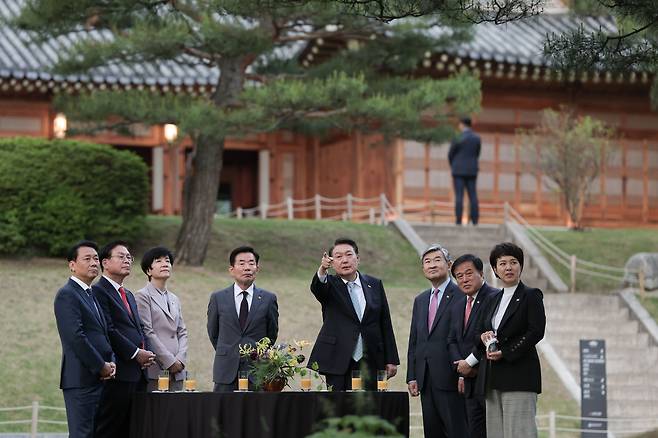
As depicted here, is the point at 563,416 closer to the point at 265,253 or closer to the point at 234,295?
the point at 234,295

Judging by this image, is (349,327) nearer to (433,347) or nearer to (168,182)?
(433,347)

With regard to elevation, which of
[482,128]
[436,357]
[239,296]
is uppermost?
[482,128]

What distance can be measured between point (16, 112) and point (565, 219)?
10.7m

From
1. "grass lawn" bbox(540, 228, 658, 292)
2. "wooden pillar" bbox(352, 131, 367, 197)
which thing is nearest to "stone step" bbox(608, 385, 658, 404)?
"grass lawn" bbox(540, 228, 658, 292)

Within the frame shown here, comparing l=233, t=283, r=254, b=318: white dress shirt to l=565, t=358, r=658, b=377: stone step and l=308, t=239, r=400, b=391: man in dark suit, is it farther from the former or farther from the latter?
l=565, t=358, r=658, b=377: stone step

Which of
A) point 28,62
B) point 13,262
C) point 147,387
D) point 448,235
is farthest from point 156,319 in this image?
point 28,62

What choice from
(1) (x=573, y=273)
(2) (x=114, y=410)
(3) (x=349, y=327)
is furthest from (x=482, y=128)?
(2) (x=114, y=410)

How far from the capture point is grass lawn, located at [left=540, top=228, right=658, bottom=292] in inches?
813

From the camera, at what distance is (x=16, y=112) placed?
2559 cm

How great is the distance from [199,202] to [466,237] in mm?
4772

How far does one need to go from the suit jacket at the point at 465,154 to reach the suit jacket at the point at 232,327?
11133 mm

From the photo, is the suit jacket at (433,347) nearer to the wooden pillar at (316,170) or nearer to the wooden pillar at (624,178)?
the wooden pillar at (624,178)

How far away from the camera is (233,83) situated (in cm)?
2020

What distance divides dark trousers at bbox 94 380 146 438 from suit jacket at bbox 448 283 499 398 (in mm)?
2491
